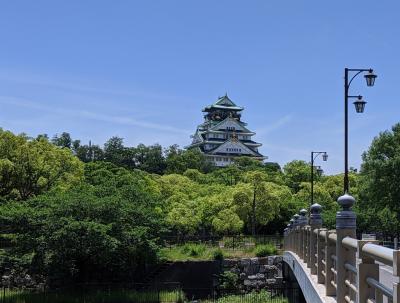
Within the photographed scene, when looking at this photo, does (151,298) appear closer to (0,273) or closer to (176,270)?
(176,270)

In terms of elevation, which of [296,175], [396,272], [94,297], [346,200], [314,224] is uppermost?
[296,175]

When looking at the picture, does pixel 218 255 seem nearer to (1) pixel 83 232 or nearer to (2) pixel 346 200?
(1) pixel 83 232

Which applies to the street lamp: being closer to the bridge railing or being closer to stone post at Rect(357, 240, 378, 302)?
the bridge railing

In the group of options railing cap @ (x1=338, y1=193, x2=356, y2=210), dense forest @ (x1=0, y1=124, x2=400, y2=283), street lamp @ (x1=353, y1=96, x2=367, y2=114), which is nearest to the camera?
railing cap @ (x1=338, y1=193, x2=356, y2=210)

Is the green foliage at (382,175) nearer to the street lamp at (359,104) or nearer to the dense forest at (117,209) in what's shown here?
the dense forest at (117,209)

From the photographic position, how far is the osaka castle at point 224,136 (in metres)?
Result: 126

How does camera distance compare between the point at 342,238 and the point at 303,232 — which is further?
the point at 303,232

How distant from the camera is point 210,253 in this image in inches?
1371

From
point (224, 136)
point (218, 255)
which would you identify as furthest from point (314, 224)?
point (224, 136)

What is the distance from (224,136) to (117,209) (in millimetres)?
102972

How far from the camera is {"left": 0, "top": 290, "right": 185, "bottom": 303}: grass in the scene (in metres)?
26.2

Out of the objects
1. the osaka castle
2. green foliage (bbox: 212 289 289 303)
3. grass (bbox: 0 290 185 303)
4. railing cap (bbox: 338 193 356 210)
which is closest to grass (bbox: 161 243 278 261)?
green foliage (bbox: 212 289 289 303)

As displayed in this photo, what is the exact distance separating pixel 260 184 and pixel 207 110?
9593 centimetres

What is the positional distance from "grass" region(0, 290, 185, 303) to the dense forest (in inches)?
50.2
